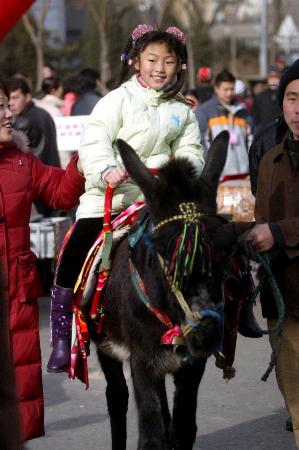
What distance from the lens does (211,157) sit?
527 centimetres

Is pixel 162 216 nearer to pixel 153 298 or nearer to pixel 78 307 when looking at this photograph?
pixel 153 298

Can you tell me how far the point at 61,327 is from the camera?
637 cm

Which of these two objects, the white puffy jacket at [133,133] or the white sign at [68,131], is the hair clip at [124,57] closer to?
the white puffy jacket at [133,133]

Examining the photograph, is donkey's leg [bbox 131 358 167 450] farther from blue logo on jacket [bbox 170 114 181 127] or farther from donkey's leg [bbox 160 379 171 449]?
blue logo on jacket [bbox 170 114 181 127]

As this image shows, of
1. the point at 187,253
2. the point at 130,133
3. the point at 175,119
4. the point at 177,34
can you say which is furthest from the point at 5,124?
the point at 187,253

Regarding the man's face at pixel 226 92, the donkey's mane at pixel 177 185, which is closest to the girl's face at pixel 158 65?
the donkey's mane at pixel 177 185

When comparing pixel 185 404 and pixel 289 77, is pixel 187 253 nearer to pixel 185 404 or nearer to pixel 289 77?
pixel 185 404

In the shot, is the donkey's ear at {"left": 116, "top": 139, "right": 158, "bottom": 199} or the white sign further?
the white sign

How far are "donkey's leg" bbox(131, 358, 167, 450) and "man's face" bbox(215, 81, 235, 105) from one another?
10.6m

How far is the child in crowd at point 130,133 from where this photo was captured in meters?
5.97

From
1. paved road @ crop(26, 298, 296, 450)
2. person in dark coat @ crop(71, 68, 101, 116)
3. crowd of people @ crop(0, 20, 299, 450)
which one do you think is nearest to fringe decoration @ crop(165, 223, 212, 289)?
crowd of people @ crop(0, 20, 299, 450)

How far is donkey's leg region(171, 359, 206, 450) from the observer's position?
5.64m

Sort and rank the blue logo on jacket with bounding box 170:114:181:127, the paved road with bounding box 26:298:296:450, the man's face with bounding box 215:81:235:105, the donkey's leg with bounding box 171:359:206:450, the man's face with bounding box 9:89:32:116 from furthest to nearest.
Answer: the man's face with bounding box 215:81:235:105 < the man's face with bounding box 9:89:32:116 < the paved road with bounding box 26:298:296:450 < the blue logo on jacket with bounding box 170:114:181:127 < the donkey's leg with bounding box 171:359:206:450

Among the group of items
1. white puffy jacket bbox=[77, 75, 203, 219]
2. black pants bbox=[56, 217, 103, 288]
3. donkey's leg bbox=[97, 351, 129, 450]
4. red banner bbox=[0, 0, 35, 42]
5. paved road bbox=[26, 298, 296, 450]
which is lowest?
paved road bbox=[26, 298, 296, 450]
